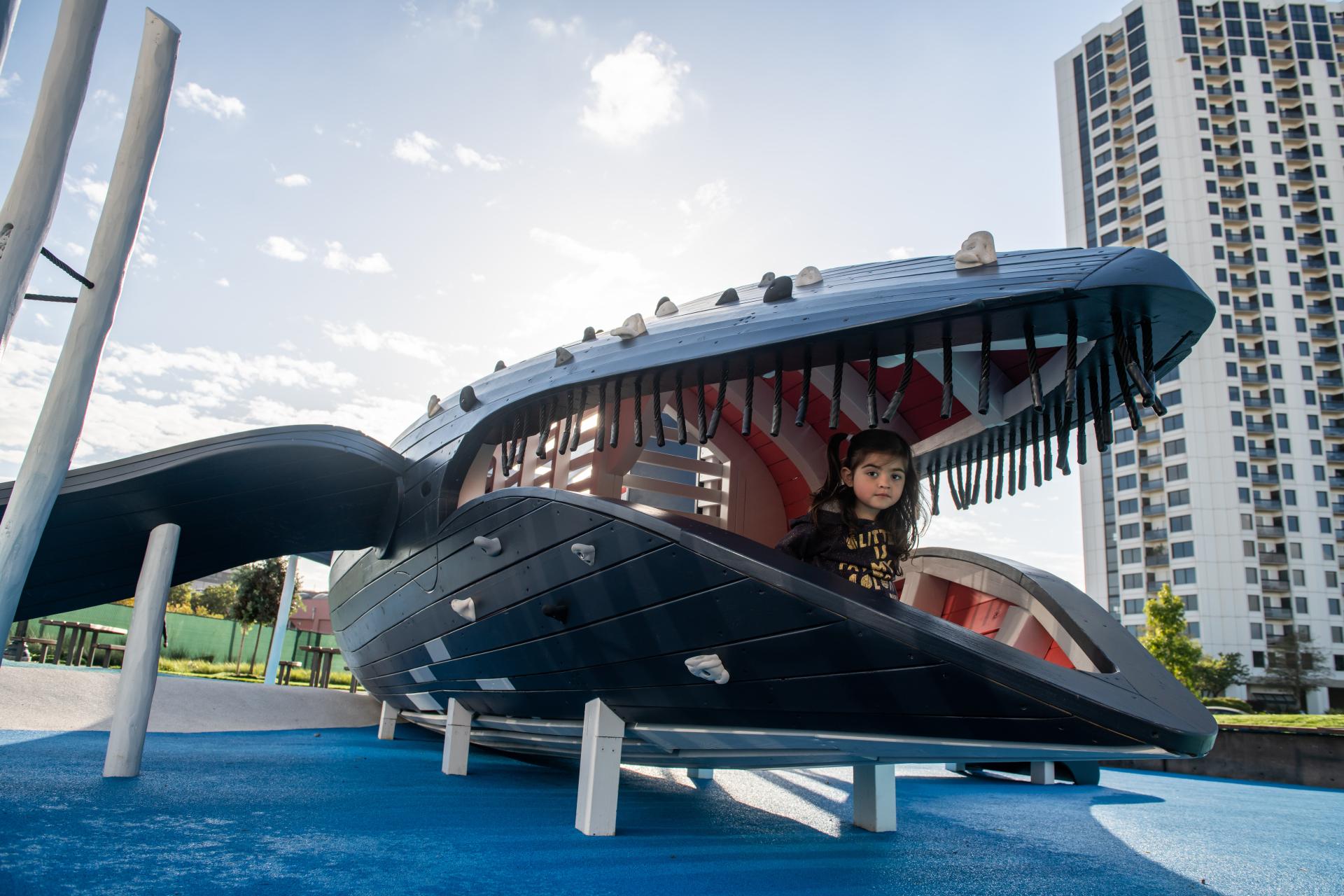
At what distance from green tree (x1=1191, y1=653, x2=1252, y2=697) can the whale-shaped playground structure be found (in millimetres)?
38099

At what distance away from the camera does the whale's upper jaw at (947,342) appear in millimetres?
2168

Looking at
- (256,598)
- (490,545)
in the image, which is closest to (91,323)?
(490,545)

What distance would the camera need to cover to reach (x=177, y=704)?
25.5ft

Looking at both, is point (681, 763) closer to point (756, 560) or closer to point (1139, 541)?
point (756, 560)

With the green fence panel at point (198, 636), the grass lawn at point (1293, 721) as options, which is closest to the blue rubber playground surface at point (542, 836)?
the grass lawn at point (1293, 721)

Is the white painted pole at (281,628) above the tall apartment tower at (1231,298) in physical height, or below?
below

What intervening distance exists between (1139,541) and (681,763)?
46.3 metres

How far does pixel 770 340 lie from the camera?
Result: 2502mm

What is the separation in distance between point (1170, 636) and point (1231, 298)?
2315 centimetres

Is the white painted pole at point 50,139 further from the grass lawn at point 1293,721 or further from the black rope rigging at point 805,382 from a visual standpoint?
the grass lawn at point 1293,721

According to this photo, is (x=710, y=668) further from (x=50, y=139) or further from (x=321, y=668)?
(x=321, y=668)

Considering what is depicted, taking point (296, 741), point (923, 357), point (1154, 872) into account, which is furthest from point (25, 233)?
point (296, 741)

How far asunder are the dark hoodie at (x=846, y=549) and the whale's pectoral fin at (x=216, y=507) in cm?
257

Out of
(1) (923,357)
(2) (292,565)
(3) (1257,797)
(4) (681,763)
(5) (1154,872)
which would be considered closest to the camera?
(1) (923,357)
